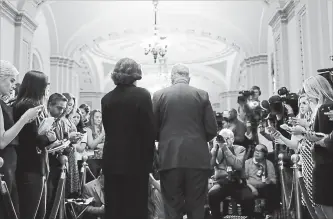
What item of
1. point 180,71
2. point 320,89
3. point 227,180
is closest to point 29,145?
point 180,71

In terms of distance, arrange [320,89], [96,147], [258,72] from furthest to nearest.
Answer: [258,72] < [96,147] < [320,89]

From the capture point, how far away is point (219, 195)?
6.38 metres

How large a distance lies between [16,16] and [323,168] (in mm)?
8479

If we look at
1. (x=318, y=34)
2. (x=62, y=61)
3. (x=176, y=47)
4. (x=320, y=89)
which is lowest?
(x=320, y=89)

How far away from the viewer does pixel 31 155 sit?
3533 mm

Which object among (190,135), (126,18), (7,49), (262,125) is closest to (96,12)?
(126,18)

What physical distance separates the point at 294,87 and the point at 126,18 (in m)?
7.29

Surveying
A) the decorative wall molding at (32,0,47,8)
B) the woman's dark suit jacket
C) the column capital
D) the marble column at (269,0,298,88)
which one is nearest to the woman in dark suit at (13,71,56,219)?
the woman's dark suit jacket

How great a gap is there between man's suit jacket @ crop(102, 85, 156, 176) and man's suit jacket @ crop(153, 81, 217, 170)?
479 mm

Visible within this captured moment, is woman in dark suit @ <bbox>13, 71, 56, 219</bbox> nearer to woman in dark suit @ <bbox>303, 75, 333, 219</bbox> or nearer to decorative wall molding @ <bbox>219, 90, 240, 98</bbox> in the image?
woman in dark suit @ <bbox>303, 75, 333, 219</bbox>

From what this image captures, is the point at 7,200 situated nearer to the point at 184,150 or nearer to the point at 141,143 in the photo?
the point at 141,143

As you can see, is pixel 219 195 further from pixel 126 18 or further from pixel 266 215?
pixel 126 18

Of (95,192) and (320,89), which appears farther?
(95,192)

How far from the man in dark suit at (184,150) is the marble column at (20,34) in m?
6.53
